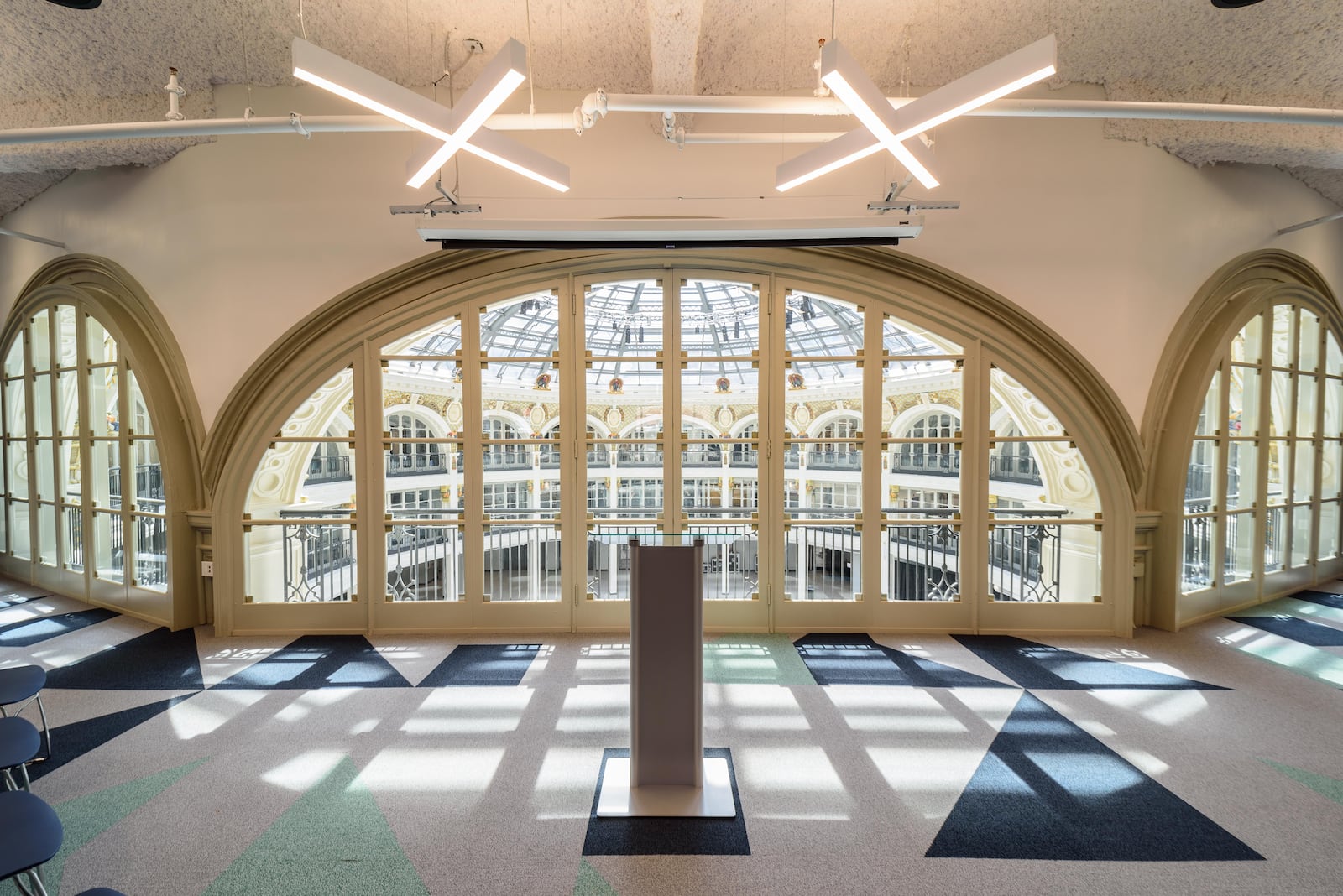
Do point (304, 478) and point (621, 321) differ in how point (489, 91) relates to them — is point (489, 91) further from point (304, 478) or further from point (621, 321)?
point (304, 478)

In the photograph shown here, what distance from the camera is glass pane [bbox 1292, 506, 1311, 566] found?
5.93m

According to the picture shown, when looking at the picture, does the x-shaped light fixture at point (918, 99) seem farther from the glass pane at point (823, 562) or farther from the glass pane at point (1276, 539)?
the glass pane at point (1276, 539)

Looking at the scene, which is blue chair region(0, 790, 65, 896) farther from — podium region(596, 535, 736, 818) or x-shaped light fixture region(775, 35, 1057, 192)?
x-shaped light fixture region(775, 35, 1057, 192)

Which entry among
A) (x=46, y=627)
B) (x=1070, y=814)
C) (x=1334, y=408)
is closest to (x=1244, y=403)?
(x=1334, y=408)

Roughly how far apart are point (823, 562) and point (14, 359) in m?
9.28

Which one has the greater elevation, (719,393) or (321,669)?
(719,393)

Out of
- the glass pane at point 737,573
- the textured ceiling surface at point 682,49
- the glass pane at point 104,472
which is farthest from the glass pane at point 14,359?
the glass pane at point 737,573

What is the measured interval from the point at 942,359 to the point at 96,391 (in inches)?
326

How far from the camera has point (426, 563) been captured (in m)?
4.95

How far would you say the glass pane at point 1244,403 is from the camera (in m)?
5.27

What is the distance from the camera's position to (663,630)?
8.75ft

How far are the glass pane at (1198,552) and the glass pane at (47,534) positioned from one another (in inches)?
458

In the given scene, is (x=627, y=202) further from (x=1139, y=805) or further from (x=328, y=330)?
(x=1139, y=805)

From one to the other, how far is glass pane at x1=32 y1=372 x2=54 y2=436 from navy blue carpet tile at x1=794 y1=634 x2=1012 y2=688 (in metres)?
8.36
